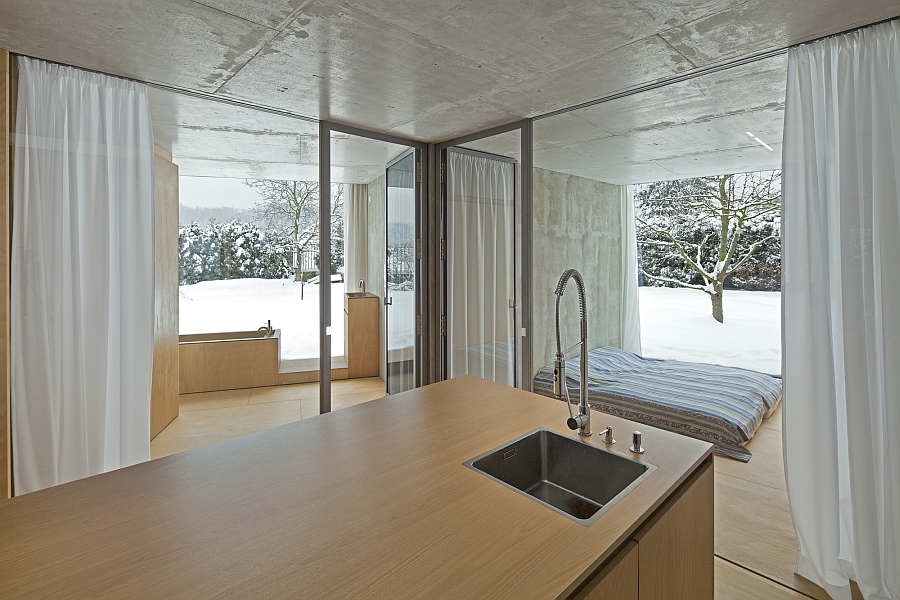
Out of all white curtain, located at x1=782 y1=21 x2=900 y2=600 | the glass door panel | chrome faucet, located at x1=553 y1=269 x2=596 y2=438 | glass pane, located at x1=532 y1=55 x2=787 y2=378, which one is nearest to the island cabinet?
chrome faucet, located at x1=553 y1=269 x2=596 y2=438

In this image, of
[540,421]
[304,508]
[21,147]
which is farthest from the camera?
[21,147]

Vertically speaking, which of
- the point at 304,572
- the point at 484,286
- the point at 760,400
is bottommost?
the point at 760,400

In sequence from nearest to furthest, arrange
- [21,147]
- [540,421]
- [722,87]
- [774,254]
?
1. [540,421]
2. [21,147]
3. [722,87]
4. [774,254]

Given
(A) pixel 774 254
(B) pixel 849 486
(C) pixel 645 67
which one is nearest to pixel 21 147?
(C) pixel 645 67

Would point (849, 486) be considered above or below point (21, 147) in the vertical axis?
below

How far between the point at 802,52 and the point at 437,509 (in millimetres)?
2502

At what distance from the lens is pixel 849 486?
79.2 inches

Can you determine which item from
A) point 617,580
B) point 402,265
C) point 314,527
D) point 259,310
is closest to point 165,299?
point 259,310

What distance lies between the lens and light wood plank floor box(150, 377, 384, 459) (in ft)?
12.2

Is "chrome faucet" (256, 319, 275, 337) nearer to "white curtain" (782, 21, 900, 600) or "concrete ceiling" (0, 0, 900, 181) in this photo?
"concrete ceiling" (0, 0, 900, 181)

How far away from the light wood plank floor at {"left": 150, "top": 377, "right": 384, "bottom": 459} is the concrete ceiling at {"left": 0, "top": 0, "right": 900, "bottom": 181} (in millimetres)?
2380

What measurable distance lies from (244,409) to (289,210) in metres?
2.22

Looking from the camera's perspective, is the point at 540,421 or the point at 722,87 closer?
the point at 540,421

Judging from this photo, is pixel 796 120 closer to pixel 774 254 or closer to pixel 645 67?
pixel 645 67
